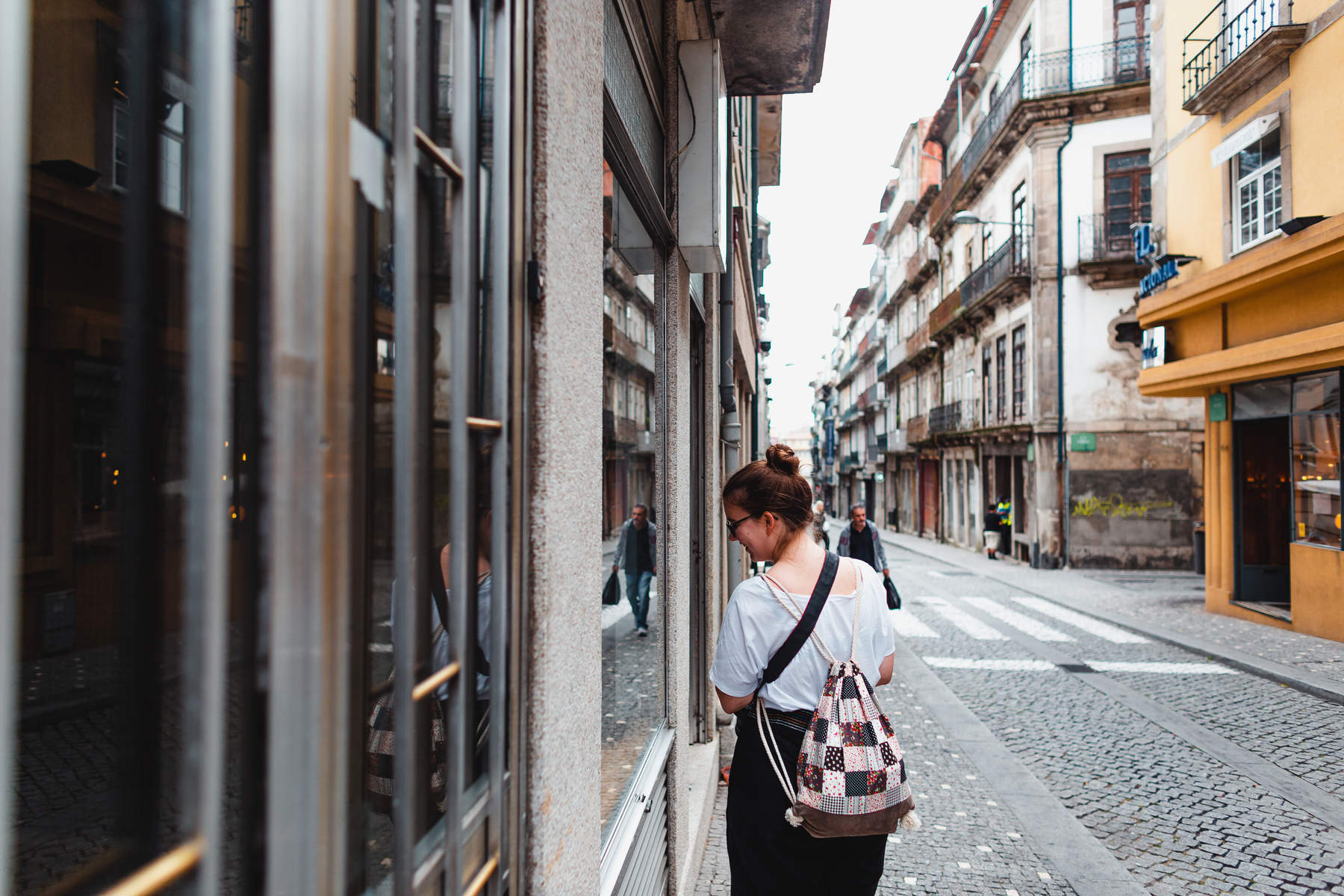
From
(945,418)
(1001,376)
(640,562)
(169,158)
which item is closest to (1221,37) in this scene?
(1001,376)

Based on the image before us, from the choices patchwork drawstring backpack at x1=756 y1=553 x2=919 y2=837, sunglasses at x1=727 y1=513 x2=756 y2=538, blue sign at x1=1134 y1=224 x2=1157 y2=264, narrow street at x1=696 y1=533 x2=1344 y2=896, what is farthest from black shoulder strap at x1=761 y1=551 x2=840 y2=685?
blue sign at x1=1134 y1=224 x2=1157 y2=264

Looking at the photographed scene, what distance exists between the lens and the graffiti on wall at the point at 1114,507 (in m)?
20.1

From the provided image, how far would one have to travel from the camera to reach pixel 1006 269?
22.7 meters

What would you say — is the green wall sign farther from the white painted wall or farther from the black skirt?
the black skirt

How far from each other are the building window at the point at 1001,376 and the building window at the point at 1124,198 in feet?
13.2

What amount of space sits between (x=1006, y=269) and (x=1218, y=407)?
11164 mm

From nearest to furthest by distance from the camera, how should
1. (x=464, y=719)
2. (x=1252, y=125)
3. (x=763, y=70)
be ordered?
(x=464, y=719) → (x=763, y=70) → (x=1252, y=125)

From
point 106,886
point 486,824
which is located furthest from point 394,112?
point 486,824

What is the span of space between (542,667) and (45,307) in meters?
0.91

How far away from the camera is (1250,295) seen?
37.1 ft

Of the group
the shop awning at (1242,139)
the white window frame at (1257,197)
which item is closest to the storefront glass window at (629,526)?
the white window frame at (1257,197)

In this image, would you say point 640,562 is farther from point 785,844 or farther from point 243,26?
point 243,26

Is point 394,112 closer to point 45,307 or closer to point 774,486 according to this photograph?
point 45,307

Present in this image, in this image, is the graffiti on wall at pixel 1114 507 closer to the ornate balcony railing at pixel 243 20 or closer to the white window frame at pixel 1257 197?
the white window frame at pixel 1257 197
